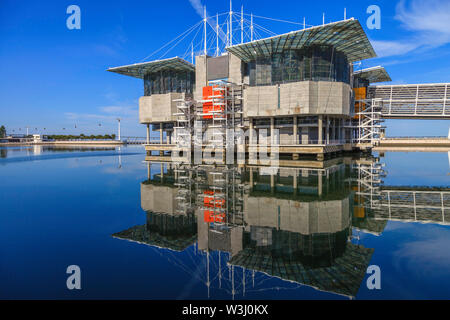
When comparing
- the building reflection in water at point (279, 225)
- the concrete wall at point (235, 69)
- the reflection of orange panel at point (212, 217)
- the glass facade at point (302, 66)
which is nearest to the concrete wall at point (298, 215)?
the building reflection in water at point (279, 225)

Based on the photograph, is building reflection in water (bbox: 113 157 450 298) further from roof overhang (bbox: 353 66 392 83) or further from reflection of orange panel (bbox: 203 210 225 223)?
roof overhang (bbox: 353 66 392 83)

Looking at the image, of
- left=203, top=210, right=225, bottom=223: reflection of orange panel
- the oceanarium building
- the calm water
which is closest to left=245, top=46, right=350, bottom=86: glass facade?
the oceanarium building

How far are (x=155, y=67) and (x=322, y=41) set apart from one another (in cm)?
2926

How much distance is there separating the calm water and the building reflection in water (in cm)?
5

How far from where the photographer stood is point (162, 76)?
51625 mm

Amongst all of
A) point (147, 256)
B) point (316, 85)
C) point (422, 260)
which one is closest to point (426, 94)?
point (316, 85)

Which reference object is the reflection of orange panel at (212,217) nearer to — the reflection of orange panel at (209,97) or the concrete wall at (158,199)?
the concrete wall at (158,199)

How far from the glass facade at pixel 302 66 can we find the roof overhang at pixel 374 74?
16.2 meters

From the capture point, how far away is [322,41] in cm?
3700

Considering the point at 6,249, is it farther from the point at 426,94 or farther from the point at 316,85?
the point at 426,94

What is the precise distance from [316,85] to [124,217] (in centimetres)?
3412

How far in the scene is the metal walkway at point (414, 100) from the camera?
56.3 meters
